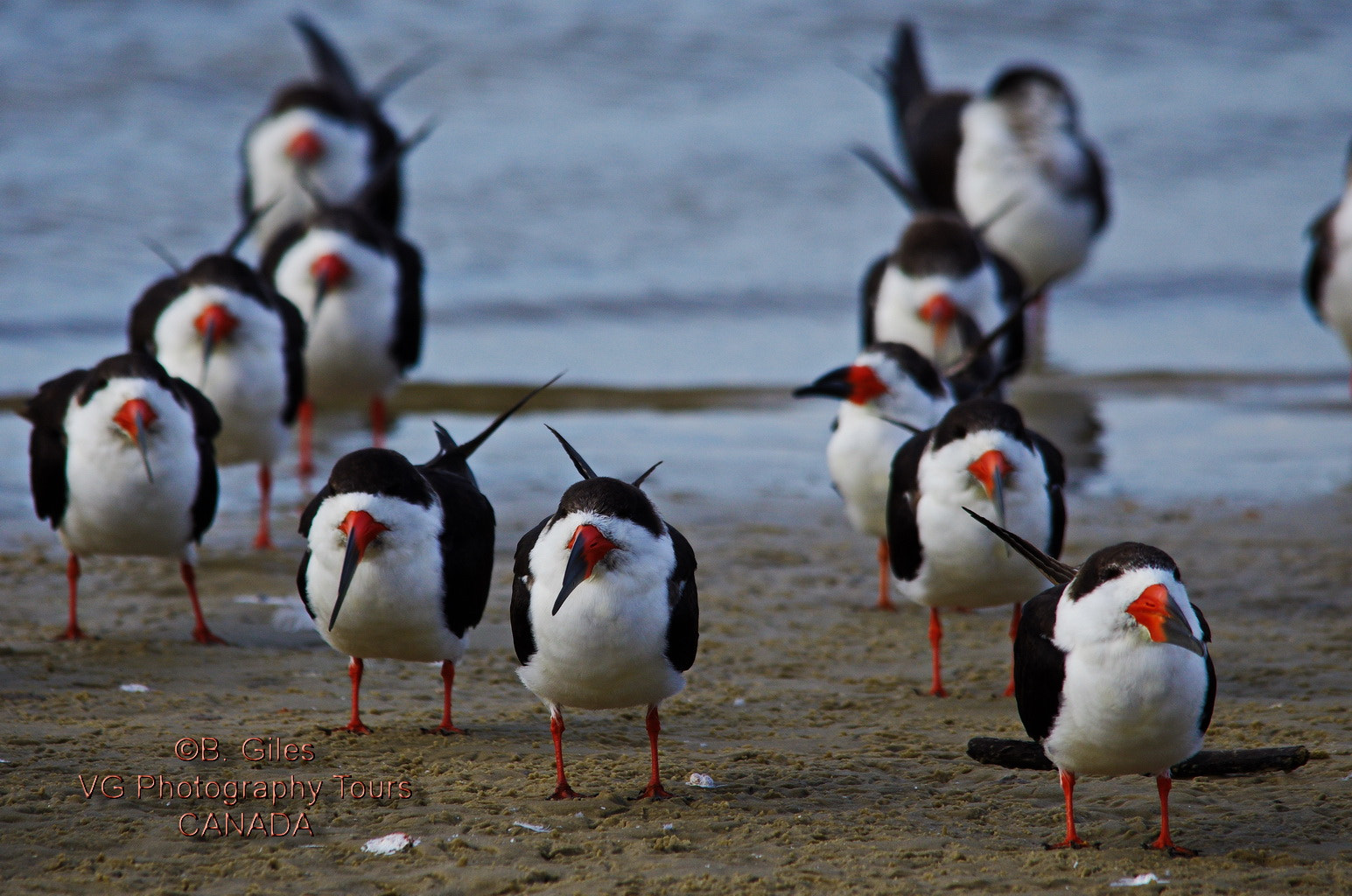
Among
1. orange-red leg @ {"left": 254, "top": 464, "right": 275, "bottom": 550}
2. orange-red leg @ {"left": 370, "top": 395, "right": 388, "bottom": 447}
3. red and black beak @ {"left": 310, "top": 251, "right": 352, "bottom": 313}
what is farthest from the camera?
orange-red leg @ {"left": 370, "top": 395, "right": 388, "bottom": 447}

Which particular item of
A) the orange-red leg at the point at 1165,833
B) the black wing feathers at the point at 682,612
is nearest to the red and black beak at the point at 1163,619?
the orange-red leg at the point at 1165,833

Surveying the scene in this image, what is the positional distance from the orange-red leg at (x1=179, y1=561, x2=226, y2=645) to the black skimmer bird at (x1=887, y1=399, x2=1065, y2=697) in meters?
2.05

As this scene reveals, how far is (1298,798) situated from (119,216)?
34.9ft

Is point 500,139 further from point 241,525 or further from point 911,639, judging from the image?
point 911,639

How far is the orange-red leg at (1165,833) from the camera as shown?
345 centimetres

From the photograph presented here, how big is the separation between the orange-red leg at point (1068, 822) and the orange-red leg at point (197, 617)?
2.61m

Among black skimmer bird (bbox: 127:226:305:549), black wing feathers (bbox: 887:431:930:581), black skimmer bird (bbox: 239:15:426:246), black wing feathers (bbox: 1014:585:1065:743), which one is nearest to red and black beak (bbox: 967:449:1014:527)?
black wing feathers (bbox: 887:431:930:581)

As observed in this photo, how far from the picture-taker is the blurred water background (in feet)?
27.1

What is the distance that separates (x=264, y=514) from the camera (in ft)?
20.3

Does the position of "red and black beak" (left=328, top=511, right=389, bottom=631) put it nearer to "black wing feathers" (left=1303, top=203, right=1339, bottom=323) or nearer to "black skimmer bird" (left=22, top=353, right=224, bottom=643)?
"black skimmer bird" (left=22, top=353, right=224, bottom=643)

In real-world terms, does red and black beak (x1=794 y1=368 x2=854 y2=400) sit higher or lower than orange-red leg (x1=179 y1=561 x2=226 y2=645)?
higher

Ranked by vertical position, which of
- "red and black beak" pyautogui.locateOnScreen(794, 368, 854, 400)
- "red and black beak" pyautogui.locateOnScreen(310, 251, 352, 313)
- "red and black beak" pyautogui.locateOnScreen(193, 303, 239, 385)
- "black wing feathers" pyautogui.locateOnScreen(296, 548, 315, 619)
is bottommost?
"black wing feathers" pyautogui.locateOnScreen(296, 548, 315, 619)

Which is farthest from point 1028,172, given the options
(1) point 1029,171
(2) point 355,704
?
(2) point 355,704

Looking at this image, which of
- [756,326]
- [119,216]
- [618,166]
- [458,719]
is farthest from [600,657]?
[618,166]
